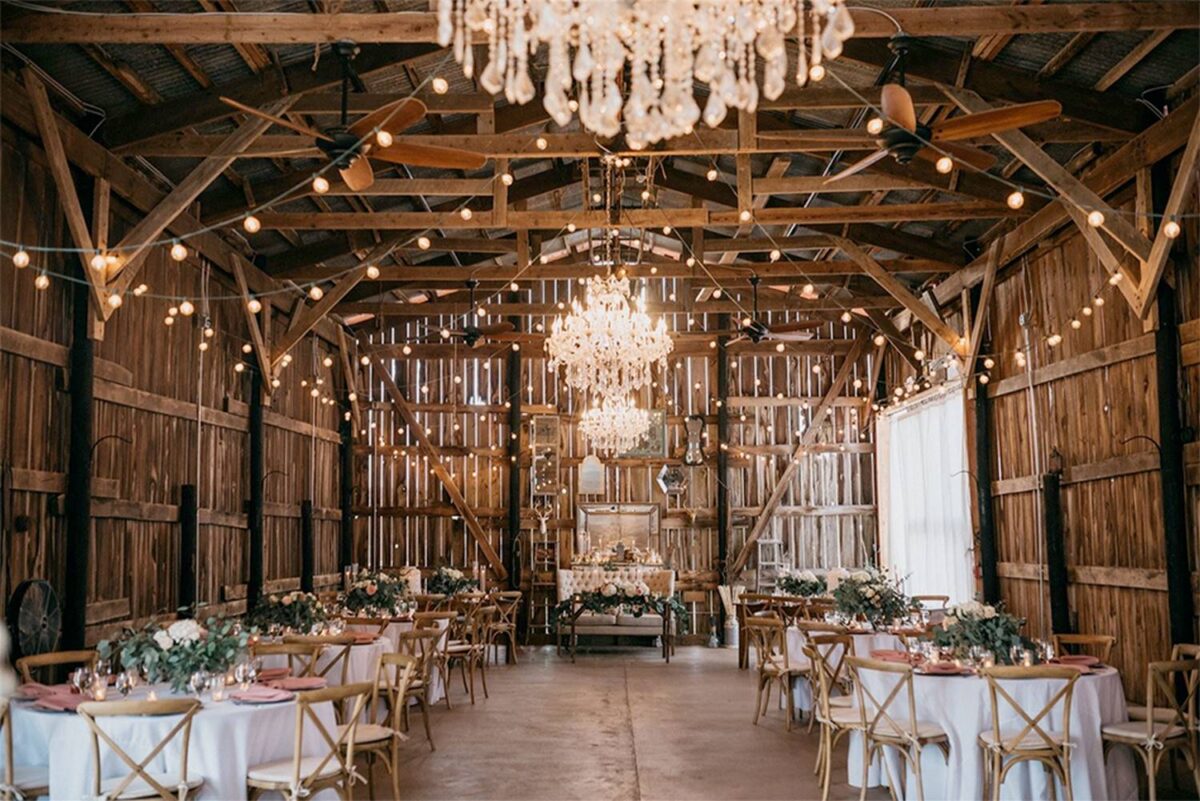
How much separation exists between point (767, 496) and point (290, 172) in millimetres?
8765

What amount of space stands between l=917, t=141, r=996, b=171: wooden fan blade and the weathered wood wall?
5831 millimetres

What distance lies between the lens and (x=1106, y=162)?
29.9 feet

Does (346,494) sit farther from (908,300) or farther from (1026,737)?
(1026,737)

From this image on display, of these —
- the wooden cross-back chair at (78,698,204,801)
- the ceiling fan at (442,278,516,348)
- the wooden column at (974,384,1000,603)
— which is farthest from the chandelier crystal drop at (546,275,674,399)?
the wooden cross-back chair at (78,698,204,801)

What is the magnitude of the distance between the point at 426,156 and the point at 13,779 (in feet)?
12.9

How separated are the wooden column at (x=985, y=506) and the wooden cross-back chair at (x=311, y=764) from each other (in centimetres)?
797

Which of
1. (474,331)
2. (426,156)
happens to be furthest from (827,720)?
(474,331)

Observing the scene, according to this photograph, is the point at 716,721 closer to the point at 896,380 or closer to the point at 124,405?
the point at 124,405

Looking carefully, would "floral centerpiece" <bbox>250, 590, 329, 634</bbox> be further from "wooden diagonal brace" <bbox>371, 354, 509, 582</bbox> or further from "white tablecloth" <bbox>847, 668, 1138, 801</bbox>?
"wooden diagonal brace" <bbox>371, 354, 509, 582</bbox>

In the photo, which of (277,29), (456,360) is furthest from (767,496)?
(277,29)

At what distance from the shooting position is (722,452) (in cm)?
1633

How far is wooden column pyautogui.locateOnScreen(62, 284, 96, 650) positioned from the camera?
25.4 ft

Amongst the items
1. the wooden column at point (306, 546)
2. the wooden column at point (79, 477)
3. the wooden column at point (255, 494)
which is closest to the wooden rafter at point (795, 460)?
the wooden column at point (306, 546)

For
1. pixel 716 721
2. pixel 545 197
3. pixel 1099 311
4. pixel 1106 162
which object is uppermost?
pixel 545 197
